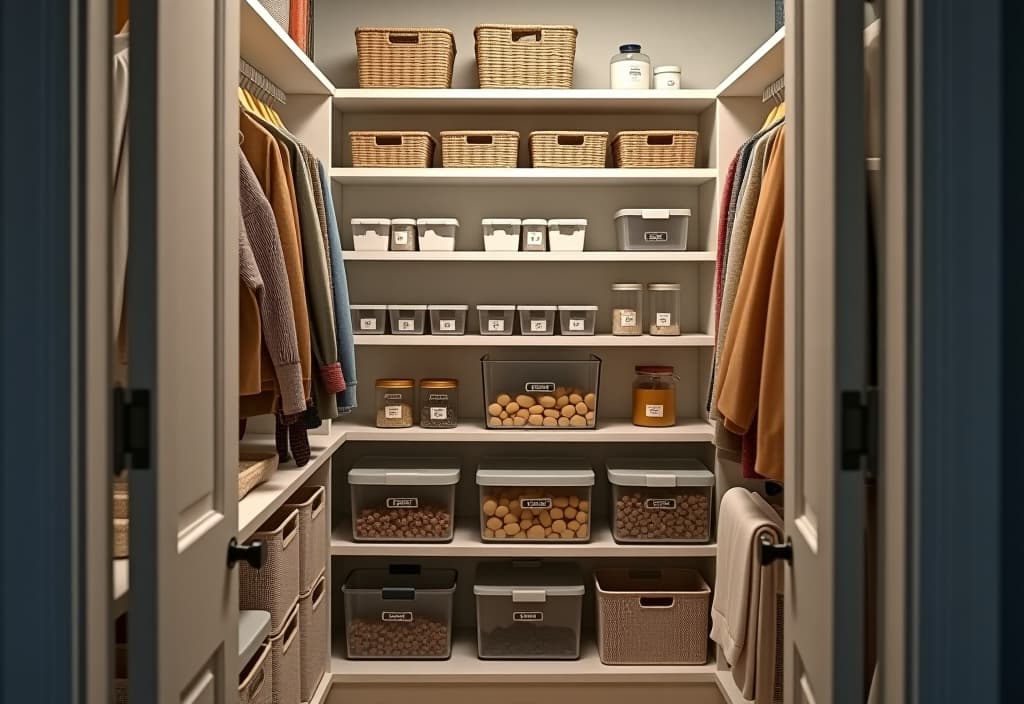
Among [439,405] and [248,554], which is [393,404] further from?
[248,554]

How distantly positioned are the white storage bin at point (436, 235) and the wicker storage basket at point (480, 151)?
0.20m

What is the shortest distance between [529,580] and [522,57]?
1778 millimetres

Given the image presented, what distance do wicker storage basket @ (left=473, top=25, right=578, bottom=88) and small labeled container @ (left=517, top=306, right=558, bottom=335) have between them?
75cm

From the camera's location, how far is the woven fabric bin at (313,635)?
281 centimetres

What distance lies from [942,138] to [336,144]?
281cm

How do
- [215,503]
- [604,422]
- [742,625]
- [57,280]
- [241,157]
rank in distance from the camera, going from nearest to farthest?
1. [57,280]
2. [215,503]
3. [241,157]
4. [742,625]
5. [604,422]

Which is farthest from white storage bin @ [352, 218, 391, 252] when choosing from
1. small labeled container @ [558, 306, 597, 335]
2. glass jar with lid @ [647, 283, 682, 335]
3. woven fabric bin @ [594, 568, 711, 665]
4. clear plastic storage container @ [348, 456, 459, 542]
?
woven fabric bin @ [594, 568, 711, 665]

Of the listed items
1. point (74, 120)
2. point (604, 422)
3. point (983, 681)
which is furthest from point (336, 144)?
point (983, 681)

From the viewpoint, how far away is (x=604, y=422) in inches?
141

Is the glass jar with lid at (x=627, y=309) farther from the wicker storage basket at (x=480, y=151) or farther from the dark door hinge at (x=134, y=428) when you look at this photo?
the dark door hinge at (x=134, y=428)

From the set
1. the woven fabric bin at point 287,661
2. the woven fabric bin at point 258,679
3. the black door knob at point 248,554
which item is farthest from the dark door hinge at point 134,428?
the woven fabric bin at point 287,661

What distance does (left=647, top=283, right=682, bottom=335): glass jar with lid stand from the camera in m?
3.40

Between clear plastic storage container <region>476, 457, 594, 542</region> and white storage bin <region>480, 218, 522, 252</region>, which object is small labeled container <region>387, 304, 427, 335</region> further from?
clear plastic storage container <region>476, 457, 594, 542</region>

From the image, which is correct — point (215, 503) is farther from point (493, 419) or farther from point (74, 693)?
point (493, 419)
